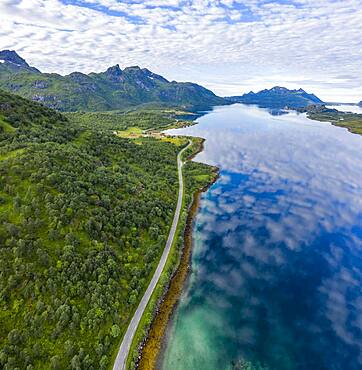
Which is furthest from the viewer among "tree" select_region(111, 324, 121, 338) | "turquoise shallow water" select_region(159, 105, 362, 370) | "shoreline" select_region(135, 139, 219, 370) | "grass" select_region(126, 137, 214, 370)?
"turquoise shallow water" select_region(159, 105, 362, 370)

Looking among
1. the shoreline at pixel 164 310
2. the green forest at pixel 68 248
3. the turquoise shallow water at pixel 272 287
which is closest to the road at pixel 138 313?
the green forest at pixel 68 248

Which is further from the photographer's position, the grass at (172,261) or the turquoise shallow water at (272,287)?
the turquoise shallow water at (272,287)

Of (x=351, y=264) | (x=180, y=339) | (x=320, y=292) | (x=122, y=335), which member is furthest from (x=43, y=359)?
(x=351, y=264)

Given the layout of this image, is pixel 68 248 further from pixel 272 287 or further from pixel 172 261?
pixel 272 287

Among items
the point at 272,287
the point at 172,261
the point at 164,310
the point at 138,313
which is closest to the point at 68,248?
the point at 138,313

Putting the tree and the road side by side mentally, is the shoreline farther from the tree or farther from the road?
the tree

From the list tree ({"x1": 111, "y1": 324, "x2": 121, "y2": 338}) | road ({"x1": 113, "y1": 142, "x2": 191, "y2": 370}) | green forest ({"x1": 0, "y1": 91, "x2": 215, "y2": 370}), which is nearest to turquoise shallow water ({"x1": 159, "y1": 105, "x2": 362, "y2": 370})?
road ({"x1": 113, "y1": 142, "x2": 191, "y2": 370})

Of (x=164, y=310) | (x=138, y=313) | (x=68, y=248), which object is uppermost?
(x=68, y=248)

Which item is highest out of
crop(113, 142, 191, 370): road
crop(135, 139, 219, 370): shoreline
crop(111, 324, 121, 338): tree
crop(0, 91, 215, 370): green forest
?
crop(0, 91, 215, 370): green forest

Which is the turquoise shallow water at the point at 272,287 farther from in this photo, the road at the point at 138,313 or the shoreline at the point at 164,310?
the road at the point at 138,313
